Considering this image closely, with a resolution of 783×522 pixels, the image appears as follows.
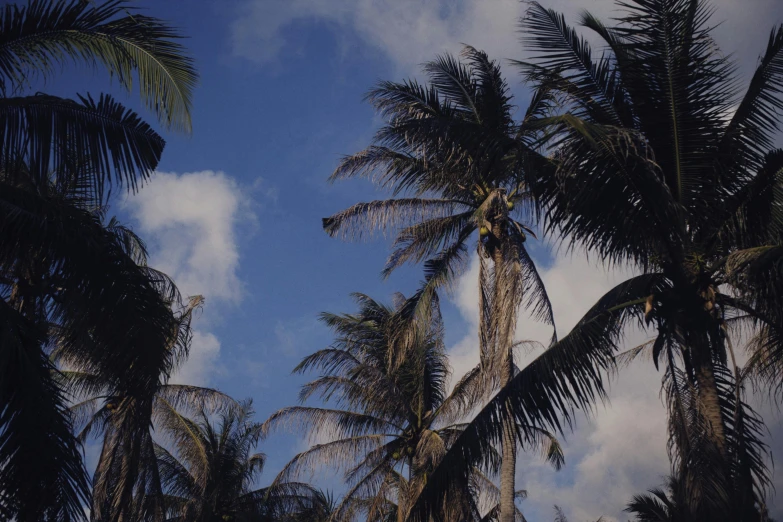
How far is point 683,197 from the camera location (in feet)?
27.5

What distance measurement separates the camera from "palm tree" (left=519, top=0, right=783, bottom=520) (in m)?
7.81

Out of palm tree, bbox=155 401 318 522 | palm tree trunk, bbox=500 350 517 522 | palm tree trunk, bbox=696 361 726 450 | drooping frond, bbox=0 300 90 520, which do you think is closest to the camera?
drooping frond, bbox=0 300 90 520

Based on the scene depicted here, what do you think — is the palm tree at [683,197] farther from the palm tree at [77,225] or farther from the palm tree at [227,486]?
the palm tree at [227,486]

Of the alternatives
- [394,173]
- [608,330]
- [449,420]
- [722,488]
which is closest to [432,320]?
[394,173]

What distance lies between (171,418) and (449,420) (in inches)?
302

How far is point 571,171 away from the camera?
779 cm

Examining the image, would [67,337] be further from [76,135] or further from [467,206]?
[467,206]

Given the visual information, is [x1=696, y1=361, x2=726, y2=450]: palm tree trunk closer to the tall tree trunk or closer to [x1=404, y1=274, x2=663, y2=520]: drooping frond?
[x1=404, y1=274, x2=663, y2=520]: drooping frond

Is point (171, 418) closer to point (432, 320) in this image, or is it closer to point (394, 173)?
point (432, 320)

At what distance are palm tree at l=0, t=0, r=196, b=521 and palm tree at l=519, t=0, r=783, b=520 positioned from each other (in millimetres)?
3960

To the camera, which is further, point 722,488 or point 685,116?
point 685,116

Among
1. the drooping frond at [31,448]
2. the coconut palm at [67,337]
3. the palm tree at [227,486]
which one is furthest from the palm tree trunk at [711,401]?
the palm tree at [227,486]

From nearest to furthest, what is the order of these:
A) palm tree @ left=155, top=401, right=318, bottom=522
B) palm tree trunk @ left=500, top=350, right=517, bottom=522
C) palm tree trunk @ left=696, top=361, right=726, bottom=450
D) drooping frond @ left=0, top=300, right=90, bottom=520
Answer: drooping frond @ left=0, top=300, right=90, bottom=520
palm tree trunk @ left=696, top=361, right=726, bottom=450
palm tree trunk @ left=500, top=350, right=517, bottom=522
palm tree @ left=155, top=401, right=318, bottom=522

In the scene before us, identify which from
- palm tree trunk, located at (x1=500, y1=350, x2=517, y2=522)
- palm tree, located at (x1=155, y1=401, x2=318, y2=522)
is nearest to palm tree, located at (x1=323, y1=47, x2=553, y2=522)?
palm tree trunk, located at (x1=500, y1=350, x2=517, y2=522)
